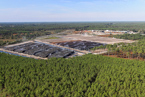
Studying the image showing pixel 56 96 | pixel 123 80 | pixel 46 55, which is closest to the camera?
pixel 56 96

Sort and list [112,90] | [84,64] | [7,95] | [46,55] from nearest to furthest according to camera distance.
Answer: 1. [112,90]
2. [7,95]
3. [84,64]
4. [46,55]

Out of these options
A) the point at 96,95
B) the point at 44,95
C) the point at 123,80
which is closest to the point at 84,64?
the point at 123,80

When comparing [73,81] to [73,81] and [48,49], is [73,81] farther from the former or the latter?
[48,49]

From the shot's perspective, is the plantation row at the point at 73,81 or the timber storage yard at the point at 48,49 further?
the timber storage yard at the point at 48,49

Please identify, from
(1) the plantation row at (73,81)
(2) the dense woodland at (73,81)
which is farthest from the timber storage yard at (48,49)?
(1) the plantation row at (73,81)

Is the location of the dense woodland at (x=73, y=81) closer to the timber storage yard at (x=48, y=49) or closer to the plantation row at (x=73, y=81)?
the plantation row at (x=73, y=81)

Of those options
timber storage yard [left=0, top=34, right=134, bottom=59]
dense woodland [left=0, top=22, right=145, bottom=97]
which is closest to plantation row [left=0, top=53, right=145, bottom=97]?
dense woodland [left=0, top=22, right=145, bottom=97]

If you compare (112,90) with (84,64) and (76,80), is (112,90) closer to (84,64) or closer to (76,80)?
(76,80)

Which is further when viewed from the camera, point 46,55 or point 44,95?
point 46,55
